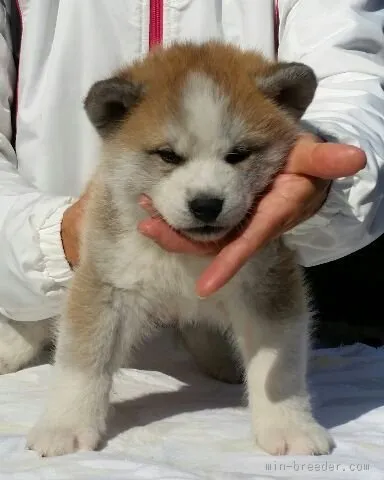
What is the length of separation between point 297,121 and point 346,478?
1014 millimetres

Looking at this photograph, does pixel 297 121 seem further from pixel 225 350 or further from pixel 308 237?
pixel 225 350

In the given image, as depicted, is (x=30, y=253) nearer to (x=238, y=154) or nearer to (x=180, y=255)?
(x=180, y=255)

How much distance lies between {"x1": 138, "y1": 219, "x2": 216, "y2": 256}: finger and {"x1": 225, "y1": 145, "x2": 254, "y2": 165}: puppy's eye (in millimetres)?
239

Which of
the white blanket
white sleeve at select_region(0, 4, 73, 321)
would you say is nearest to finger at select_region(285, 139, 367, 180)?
the white blanket

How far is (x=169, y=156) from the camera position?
79.7 inches

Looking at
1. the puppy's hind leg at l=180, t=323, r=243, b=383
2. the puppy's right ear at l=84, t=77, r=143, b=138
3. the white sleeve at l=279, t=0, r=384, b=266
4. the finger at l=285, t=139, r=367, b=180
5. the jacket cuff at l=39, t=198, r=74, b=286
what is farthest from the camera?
the puppy's hind leg at l=180, t=323, r=243, b=383

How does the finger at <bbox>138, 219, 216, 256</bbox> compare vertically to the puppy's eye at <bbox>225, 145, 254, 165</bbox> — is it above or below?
below

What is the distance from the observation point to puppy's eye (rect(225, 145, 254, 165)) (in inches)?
79.6

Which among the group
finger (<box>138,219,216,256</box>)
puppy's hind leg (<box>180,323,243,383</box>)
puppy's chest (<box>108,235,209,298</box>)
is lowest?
puppy's hind leg (<box>180,323,243,383</box>)

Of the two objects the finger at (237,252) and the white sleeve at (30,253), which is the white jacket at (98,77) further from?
the finger at (237,252)

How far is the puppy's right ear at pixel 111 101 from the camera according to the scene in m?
2.08

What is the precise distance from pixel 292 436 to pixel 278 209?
638 mm

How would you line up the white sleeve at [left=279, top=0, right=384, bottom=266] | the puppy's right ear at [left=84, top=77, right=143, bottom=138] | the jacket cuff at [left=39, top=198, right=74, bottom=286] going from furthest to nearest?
the jacket cuff at [left=39, top=198, right=74, bottom=286] < the white sleeve at [left=279, top=0, right=384, bottom=266] < the puppy's right ear at [left=84, top=77, right=143, bottom=138]

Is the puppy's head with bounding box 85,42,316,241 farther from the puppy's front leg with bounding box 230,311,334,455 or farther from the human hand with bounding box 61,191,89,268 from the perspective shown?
the puppy's front leg with bounding box 230,311,334,455
